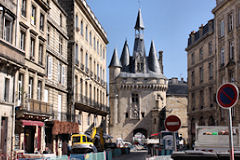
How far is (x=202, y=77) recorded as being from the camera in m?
43.8

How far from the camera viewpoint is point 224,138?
15945 mm

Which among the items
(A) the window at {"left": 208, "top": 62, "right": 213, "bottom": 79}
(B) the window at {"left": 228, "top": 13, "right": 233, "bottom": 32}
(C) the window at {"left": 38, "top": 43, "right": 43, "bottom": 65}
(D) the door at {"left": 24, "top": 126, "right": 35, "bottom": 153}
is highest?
(B) the window at {"left": 228, "top": 13, "right": 233, "bottom": 32}

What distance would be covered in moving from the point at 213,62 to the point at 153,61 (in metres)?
36.2

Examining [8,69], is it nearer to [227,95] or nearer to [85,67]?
[227,95]

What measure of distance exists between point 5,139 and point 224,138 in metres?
10.8

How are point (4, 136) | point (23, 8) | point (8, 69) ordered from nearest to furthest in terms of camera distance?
1. point (4, 136)
2. point (8, 69)
3. point (23, 8)

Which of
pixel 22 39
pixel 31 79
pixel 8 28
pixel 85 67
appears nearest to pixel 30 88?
pixel 31 79

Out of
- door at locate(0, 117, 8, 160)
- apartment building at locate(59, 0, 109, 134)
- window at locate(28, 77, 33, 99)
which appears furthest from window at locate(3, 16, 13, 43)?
apartment building at locate(59, 0, 109, 134)

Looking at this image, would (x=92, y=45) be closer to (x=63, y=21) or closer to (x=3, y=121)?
(x=63, y=21)

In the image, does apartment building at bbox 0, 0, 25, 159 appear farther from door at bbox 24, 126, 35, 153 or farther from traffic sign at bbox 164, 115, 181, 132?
traffic sign at bbox 164, 115, 181, 132

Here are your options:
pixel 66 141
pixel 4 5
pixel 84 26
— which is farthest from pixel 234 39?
pixel 4 5

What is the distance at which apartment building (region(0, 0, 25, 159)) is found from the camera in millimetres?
18531

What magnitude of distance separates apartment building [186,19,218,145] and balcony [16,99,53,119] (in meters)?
20.7

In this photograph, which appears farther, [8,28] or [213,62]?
[213,62]
